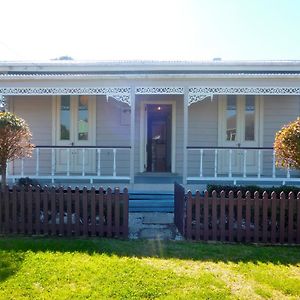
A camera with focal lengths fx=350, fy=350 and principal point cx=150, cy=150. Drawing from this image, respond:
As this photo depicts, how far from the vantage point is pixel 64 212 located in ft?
22.9

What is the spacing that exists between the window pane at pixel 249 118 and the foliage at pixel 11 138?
23.4 ft

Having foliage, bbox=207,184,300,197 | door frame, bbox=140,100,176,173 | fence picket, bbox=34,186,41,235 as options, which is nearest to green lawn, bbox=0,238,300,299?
fence picket, bbox=34,186,41,235

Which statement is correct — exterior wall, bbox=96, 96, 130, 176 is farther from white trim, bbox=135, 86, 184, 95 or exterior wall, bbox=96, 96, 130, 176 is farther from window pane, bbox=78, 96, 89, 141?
white trim, bbox=135, 86, 184, 95

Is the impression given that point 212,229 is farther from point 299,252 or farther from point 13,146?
point 13,146

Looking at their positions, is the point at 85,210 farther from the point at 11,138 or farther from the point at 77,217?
the point at 11,138

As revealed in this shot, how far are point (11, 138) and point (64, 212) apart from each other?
1.96 meters

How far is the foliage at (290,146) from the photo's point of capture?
6809 millimetres

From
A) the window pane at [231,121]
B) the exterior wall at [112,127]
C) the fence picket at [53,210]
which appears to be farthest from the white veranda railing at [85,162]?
the fence picket at [53,210]

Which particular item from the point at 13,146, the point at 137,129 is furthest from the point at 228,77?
the point at 13,146

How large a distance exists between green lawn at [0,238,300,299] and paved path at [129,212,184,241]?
532mm

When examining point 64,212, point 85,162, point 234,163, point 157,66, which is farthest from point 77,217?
point 157,66

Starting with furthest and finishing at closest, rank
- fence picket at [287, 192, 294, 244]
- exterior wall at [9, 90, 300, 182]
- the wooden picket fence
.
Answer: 1. exterior wall at [9, 90, 300, 182]
2. the wooden picket fence
3. fence picket at [287, 192, 294, 244]

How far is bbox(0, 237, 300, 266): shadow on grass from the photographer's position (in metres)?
5.63

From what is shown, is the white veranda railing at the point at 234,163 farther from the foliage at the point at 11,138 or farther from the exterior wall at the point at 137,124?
the foliage at the point at 11,138
